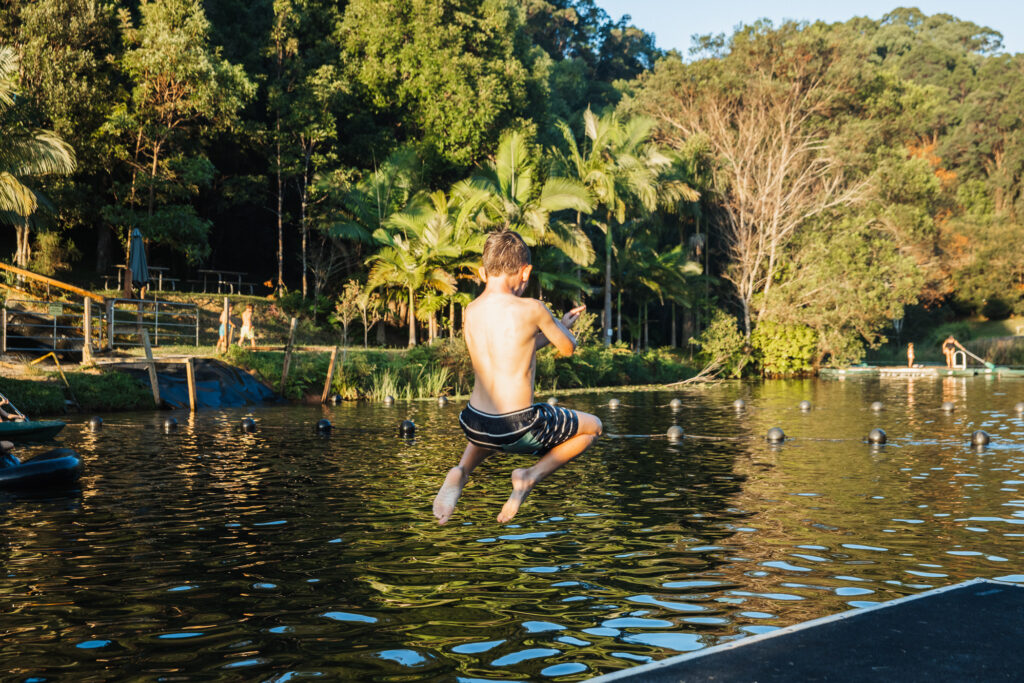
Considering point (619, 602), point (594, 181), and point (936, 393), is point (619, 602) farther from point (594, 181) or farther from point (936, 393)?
point (594, 181)

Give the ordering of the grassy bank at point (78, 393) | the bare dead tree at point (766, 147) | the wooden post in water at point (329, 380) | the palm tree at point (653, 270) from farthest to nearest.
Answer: the bare dead tree at point (766, 147) → the palm tree at point (653, 270) → the wooden post in water at point (329, 380) → the grassy bank at point (78, 393)

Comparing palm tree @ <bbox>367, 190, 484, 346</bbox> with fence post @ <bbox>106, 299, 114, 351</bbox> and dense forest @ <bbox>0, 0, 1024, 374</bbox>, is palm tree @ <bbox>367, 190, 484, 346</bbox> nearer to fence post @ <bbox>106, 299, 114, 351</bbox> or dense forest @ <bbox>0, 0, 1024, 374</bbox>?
dense forest @ <bbox>0, 0, 1024, 374</bbox>

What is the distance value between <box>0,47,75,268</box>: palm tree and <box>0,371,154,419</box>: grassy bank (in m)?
5.83

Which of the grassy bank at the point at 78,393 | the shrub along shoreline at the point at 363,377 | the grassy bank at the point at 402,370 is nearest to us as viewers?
the grassy bank at the point at 78,393

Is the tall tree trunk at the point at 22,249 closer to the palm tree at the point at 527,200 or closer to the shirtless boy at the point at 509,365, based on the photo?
the palm tree at the point at 527,200

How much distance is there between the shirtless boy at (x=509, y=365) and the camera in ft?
20.2

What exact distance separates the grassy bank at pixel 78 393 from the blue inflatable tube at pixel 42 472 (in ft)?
37.3

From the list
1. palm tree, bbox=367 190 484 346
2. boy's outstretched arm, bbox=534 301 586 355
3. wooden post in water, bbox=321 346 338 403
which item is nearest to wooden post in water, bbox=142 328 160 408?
wooden post in water, bbox=321 346 338 403

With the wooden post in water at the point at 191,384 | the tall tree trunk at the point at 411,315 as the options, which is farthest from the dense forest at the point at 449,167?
the wooden post in water at the point at 191,384

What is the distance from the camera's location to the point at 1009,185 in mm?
74000

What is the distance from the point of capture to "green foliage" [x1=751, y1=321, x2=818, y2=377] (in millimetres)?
48938

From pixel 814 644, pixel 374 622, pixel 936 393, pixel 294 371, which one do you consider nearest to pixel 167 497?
pixel 374 622

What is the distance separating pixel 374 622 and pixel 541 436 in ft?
6.65

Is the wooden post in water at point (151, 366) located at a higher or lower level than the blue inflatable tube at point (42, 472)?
higher
